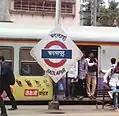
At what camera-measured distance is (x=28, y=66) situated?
16.8 m

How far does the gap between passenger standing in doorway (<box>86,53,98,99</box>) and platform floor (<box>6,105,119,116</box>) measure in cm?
60

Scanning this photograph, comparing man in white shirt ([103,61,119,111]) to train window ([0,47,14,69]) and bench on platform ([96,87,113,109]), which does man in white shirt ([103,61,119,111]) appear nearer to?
bench on platform ([96,87,113,109])

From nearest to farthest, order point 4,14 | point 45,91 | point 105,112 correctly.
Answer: point 105,112
point 45,91
point 4,14

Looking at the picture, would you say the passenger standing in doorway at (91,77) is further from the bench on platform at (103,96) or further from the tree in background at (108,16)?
the tree in background at (108,16)

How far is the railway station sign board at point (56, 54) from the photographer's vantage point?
14.9 metres

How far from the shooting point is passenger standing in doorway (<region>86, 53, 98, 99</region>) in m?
16.9

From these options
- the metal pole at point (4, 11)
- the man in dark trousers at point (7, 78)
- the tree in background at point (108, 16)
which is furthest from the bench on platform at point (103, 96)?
the tree in background at point (108, 16)

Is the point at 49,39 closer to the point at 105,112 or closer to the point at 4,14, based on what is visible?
the point at 105,112

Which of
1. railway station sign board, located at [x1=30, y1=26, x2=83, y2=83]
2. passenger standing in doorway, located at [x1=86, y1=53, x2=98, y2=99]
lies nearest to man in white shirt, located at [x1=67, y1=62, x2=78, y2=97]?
passenger standing in doorway, located at [x1=86, y1=53, x2=98, y2=99]

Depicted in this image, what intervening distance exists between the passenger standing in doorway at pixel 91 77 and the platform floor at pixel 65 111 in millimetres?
603

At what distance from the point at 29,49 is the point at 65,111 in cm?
288

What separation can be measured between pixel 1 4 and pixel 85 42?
6633 mm

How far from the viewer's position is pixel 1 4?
22.4 meters

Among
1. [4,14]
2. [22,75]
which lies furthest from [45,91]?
[4,14]
